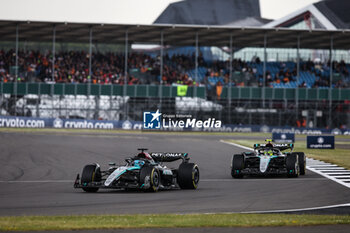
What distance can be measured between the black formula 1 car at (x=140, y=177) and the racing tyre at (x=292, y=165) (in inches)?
184

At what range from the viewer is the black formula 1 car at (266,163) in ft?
65.6

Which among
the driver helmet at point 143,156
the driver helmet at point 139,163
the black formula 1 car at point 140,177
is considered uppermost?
the driver helmet at point 143,156

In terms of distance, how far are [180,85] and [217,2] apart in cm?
7785

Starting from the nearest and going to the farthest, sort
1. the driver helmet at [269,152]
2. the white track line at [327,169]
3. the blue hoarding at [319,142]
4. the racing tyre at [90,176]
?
the racing tyre at [90,176]
the white track line at [327,169]
the driver helmet at [269,152]
the blue hoarding at [319,142]

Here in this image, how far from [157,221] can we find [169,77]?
55.2 meters

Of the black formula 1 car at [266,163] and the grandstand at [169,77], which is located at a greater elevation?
the grandstand at [169,77]

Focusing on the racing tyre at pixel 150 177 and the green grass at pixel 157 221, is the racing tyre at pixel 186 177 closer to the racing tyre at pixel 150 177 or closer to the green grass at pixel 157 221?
the racing tyre at pixel 150 177

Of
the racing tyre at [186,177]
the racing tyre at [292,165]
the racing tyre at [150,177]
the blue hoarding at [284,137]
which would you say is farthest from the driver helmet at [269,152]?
the blue hoarding at [284,137]

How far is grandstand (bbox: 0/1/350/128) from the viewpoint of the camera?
60281 mm

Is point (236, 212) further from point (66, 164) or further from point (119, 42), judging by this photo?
point (119, 42)

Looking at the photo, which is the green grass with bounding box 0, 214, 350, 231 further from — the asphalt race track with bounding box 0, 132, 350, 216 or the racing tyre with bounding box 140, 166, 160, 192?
the racing tyre with bounding box 140, 166, 160, 192

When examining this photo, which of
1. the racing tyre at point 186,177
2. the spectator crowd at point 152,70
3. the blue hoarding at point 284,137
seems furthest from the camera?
the spectator crowd at point 152,70

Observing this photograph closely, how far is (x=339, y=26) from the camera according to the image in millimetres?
90438

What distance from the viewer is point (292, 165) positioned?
65.7 ft
